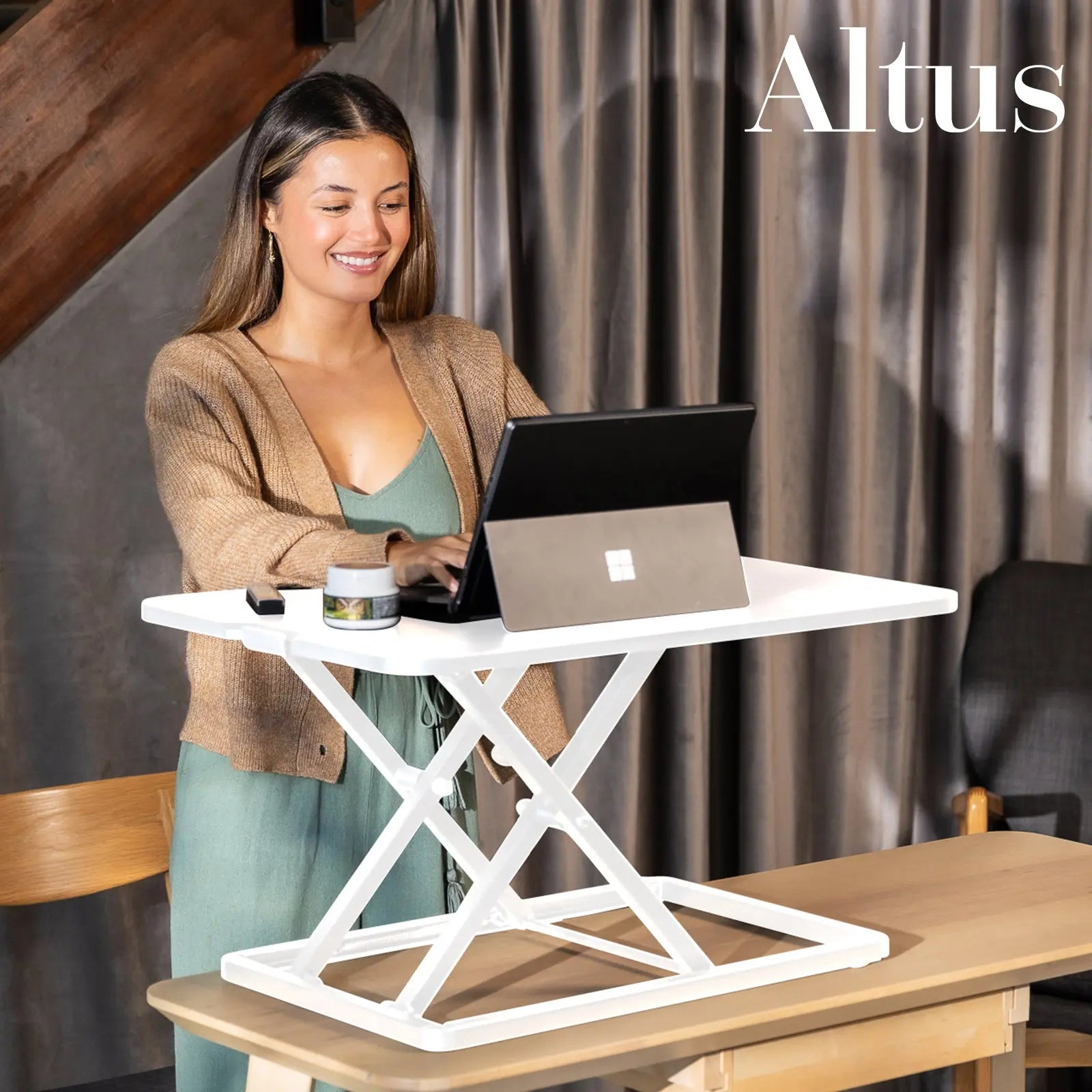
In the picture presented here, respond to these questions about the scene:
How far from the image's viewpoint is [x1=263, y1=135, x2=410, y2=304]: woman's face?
211 centimetres

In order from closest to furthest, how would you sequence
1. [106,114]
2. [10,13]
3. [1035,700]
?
1. [106,114]
2. [10,13]
3. [1035,700]

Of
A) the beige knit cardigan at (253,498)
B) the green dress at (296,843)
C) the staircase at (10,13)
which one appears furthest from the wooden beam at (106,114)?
the green dress at (296,843)

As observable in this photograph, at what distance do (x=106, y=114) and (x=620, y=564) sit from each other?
1345 mm

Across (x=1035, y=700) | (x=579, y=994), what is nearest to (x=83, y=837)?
(x=579, y=994)

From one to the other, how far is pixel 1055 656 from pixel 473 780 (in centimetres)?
150

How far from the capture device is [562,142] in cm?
296

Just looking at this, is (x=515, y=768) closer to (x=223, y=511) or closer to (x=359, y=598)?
(x=359, y=598)

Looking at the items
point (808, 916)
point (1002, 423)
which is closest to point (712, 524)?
point (808, 916)

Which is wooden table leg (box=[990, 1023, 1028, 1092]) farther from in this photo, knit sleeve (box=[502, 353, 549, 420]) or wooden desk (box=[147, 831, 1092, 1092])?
knit sleeve (box=[502, 353, 549, 420])

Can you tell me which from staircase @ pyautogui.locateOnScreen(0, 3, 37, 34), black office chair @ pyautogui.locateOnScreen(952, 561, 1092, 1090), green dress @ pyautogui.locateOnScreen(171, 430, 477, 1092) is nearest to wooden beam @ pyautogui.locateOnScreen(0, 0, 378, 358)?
staircase @ pyautogui.locateOnScreen(0, 3, 37, 34)

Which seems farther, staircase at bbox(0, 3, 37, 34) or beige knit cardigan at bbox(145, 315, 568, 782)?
staircase at bbox(0, 3, 37, 34)

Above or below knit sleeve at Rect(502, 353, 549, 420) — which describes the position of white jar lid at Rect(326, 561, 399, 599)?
below

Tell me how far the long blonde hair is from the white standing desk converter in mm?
618

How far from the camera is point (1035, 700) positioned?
3326 mm
